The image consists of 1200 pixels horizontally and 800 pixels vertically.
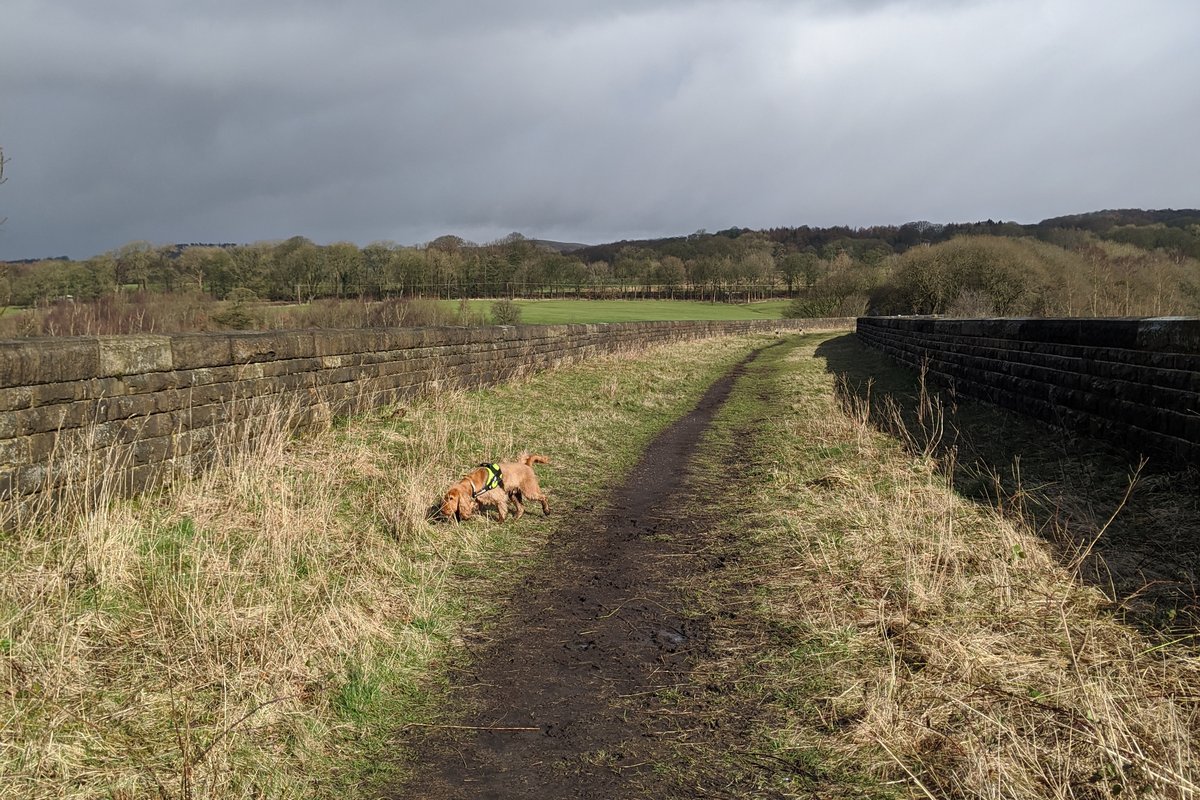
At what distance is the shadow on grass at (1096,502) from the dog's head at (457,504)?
396cm

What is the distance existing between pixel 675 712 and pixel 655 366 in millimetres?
16713

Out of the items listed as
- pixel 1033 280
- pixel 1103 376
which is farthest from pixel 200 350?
pixel 1033 280

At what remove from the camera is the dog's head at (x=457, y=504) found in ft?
18.4

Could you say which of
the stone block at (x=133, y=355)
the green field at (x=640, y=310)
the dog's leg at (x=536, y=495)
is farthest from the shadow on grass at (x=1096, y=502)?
the green field at (x=640, y=310)

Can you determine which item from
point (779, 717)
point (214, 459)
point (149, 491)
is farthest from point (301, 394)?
point (779, 717)

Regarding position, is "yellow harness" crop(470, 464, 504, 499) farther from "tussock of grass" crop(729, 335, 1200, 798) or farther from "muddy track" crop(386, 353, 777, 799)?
"tussock of grass" crop(729, 335, 1200, 798)

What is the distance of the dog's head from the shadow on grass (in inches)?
156

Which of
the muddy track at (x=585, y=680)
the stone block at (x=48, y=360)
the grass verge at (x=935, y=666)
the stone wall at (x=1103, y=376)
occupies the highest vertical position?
the stone block at (x=48, y=360)

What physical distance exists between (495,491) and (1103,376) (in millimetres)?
5884

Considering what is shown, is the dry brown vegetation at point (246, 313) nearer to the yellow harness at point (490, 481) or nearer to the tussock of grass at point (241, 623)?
the yellow harness at point (490, 481)

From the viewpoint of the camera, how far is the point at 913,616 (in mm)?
3750

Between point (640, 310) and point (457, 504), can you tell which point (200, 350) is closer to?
point (457, 504)

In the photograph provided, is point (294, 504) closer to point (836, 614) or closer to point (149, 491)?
point (149, 491)

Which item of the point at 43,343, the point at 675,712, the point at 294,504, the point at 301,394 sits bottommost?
the point at 675,712
